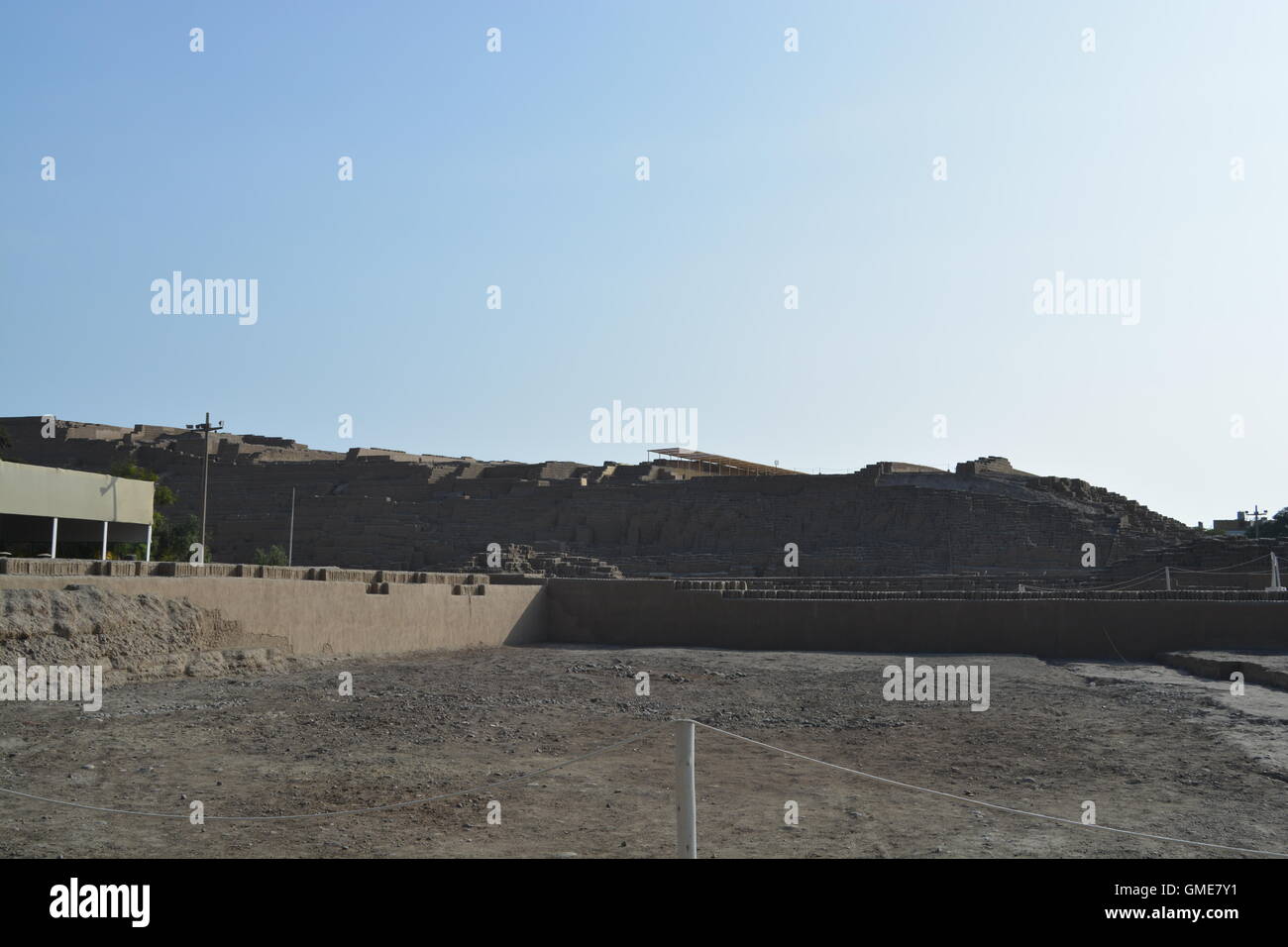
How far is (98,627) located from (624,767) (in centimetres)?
748

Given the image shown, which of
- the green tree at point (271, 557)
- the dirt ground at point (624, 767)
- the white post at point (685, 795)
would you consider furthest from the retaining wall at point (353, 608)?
the green tree at point (271, 557)

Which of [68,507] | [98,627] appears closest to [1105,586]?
[68,507]

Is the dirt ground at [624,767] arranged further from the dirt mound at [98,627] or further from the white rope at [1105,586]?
the white rope at [1105,586]

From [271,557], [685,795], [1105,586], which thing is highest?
[271,557]

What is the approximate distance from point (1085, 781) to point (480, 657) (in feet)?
39.0

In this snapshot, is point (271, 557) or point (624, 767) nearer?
point (624, 767)

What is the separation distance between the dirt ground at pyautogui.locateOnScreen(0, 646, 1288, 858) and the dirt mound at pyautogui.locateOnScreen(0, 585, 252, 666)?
1.98ft

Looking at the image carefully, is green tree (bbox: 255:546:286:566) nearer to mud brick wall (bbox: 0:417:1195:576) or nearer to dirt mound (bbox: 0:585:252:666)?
mud brick wall (bbox: 0:417:1195:576)

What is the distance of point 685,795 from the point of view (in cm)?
Answer: 501

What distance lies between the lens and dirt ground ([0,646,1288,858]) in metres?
6.80

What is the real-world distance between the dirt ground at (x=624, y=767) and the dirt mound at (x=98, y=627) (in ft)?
1.98

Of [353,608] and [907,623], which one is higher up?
[353,608]

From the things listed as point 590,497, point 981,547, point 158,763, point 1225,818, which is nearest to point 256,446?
point 590,497

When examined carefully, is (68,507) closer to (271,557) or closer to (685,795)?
(271,557)
